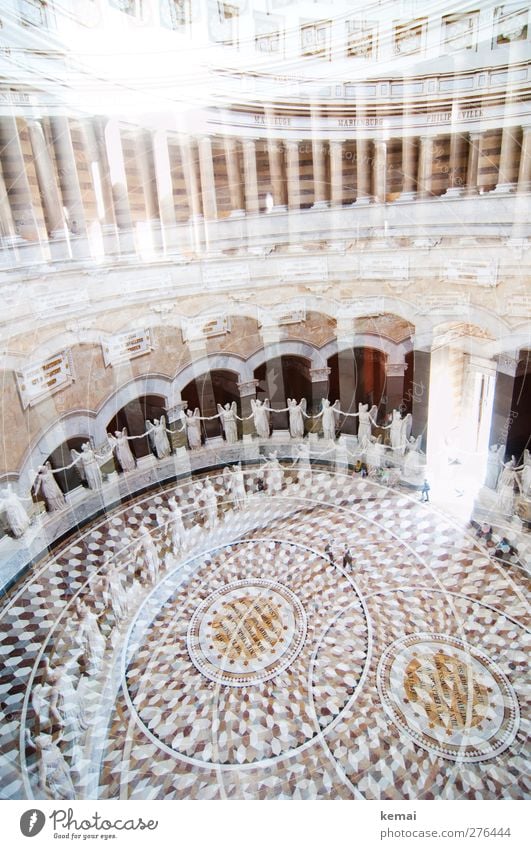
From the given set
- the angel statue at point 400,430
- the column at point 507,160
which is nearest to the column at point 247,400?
the angel statue at point 400,430

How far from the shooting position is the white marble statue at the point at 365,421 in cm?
897

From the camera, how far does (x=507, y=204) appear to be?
302 inches

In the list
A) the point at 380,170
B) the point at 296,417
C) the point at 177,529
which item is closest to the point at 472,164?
the point at 380,170

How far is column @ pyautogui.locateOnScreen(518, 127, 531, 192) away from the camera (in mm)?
7332

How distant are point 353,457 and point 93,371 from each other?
443cm

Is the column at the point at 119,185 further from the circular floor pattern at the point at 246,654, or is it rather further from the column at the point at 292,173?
the circular floor pattern at the point at 246,654

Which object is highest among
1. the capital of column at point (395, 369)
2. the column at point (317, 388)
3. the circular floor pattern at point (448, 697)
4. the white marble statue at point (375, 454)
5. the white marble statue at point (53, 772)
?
the capital of column at point (395, 369)

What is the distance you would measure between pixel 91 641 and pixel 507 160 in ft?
27.5

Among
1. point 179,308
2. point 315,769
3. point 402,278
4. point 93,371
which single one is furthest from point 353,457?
point 315,769

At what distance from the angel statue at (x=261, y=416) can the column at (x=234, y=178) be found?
3.13 meters

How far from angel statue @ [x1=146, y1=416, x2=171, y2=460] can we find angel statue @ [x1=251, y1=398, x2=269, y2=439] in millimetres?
1571

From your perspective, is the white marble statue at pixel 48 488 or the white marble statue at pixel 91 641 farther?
the white marble statue at pixel 48 488

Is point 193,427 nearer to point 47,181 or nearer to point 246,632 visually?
point 246,632
